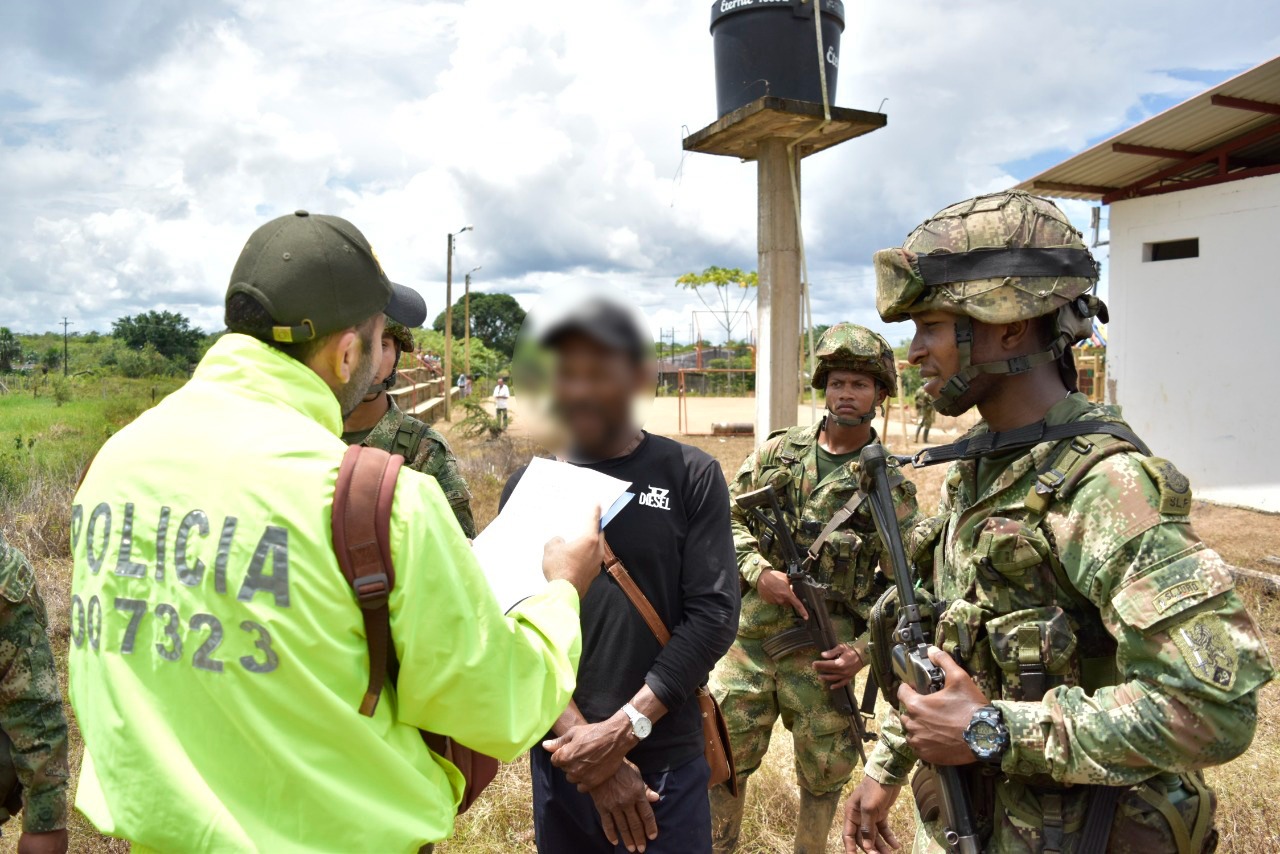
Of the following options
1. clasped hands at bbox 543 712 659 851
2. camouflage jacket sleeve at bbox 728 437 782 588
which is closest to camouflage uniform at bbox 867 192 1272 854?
clasped hands at bbox 543 712 659 851

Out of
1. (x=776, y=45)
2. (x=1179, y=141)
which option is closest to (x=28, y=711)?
(x=776, y=45)

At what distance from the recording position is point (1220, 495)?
1047 cm

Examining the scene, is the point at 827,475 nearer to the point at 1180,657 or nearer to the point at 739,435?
the point at 1180,657

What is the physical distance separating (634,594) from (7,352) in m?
16.5

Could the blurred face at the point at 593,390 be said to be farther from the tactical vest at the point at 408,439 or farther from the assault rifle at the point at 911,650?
the tactical vest at the point at 408,439

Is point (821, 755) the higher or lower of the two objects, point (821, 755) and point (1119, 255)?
the lower

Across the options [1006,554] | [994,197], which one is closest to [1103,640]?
[1006,554]

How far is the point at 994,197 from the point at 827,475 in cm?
206

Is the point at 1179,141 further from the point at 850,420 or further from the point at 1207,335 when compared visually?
the point at 850,420

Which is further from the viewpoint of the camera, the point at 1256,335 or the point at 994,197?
the point at 1256,335

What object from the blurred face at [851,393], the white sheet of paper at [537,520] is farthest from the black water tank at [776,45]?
the white sheet of paper at [537,520]

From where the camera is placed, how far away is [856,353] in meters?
3.84

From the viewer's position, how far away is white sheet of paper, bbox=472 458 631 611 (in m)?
1.91

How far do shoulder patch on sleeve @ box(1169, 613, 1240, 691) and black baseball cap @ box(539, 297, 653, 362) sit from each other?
1.31 m
